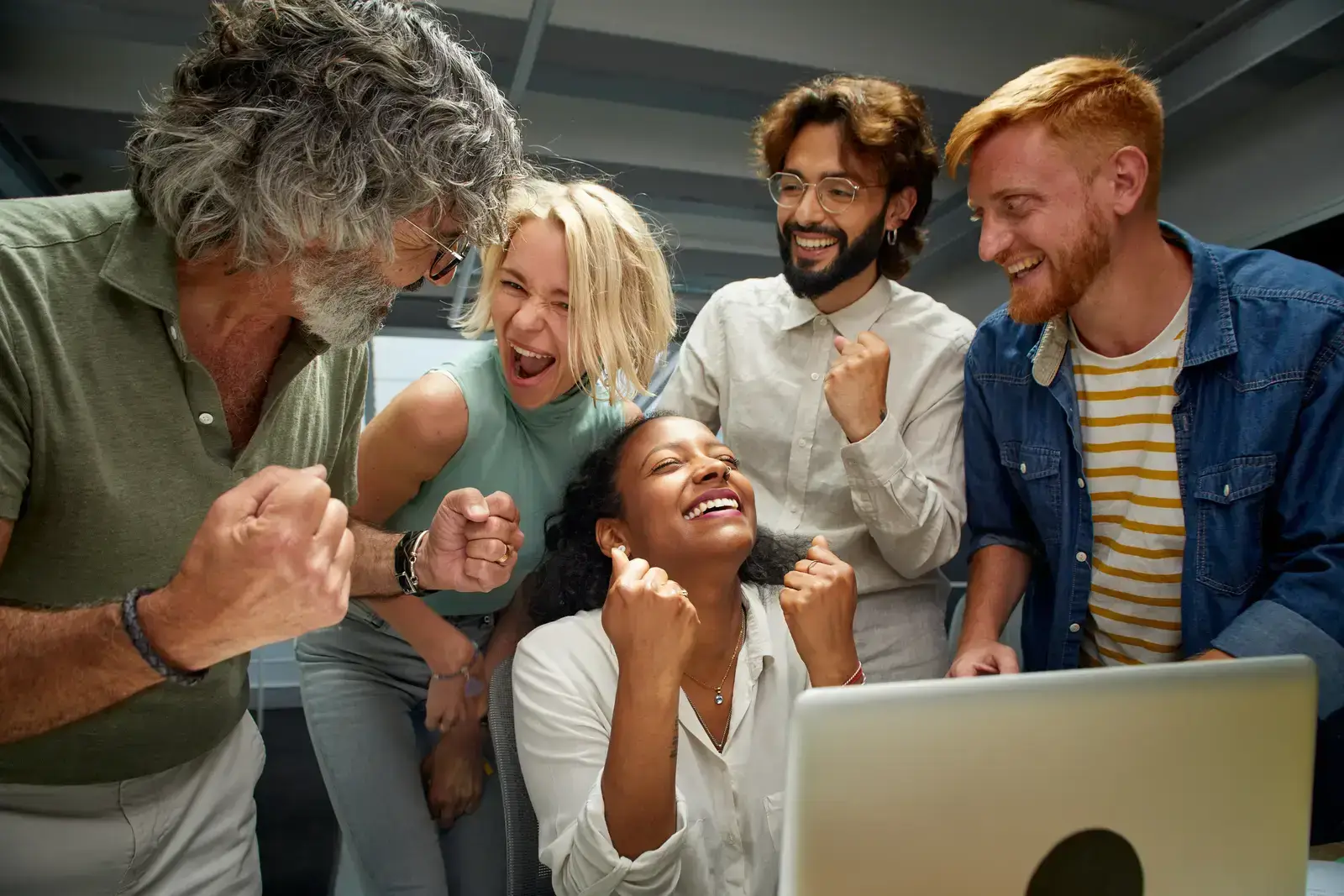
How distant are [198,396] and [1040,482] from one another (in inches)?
52.4

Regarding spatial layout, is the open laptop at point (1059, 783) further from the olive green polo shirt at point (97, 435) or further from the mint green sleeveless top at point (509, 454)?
the mint green sleeveless top at point (509, 454)

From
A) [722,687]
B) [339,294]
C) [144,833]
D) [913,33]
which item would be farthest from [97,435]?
[913,33]

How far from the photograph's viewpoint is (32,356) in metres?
1.00

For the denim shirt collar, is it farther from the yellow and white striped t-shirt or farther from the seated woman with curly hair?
the seated woman with curly hair

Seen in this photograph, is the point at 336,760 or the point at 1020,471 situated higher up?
the point at 1020,471

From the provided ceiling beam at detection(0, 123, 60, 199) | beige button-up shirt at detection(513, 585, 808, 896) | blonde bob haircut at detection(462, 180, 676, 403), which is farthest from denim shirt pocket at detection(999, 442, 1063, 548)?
ceiling beam at detection(0, 123, 60, 199)

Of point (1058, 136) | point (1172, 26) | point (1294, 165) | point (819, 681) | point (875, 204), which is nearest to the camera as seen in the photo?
point (819, 681)

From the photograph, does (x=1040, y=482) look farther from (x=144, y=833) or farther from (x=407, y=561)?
(x=144, y=833)

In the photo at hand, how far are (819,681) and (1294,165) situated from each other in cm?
188

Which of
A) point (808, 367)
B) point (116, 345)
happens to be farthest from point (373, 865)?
point (808, 367)

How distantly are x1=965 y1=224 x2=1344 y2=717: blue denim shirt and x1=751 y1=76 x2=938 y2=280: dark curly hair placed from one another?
1.31 feet

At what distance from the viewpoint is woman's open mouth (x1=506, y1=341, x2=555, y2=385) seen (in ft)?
5.27

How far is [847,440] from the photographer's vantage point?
5.62ft

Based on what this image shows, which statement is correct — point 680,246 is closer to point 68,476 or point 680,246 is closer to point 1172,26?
point 1172,26
